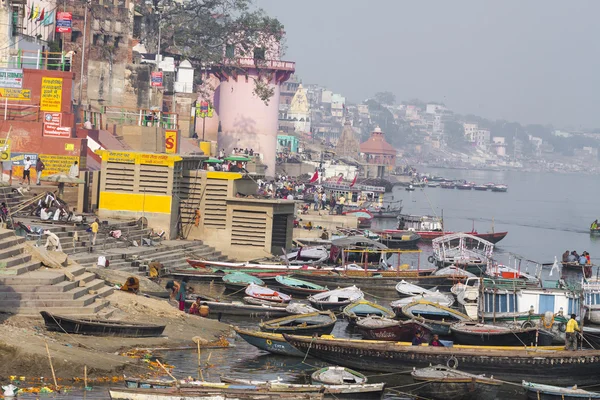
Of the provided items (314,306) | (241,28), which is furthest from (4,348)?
(241,28)

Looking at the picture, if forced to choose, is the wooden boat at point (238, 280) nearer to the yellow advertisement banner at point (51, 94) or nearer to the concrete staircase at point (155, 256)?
the concrete staircase at point (155, 256)

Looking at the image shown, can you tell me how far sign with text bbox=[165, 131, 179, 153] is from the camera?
48203 millimetres

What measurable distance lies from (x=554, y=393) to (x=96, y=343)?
28.4ft

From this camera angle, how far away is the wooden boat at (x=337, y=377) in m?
20.1

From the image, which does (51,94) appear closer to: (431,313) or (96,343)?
(431,313)

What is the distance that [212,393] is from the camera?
17.5 m

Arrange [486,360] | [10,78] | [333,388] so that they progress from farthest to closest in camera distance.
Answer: [10,78], [486,360], [333,388]

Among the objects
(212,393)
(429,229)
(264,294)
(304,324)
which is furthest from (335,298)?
(429,229)

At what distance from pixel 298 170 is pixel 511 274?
65670 mm

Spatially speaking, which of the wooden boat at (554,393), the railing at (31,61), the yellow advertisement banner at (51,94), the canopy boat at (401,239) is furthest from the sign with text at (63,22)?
the wooden boat at (554,393)

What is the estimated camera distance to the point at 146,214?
36812 mm

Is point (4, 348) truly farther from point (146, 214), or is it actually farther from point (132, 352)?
point (146, 214)

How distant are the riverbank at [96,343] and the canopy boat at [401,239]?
105ft

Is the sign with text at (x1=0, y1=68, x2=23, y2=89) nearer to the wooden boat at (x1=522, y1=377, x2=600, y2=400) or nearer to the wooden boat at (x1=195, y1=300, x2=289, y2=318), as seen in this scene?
the wooden boat at (x1=195, y1=300, x2=289, y2=318)
